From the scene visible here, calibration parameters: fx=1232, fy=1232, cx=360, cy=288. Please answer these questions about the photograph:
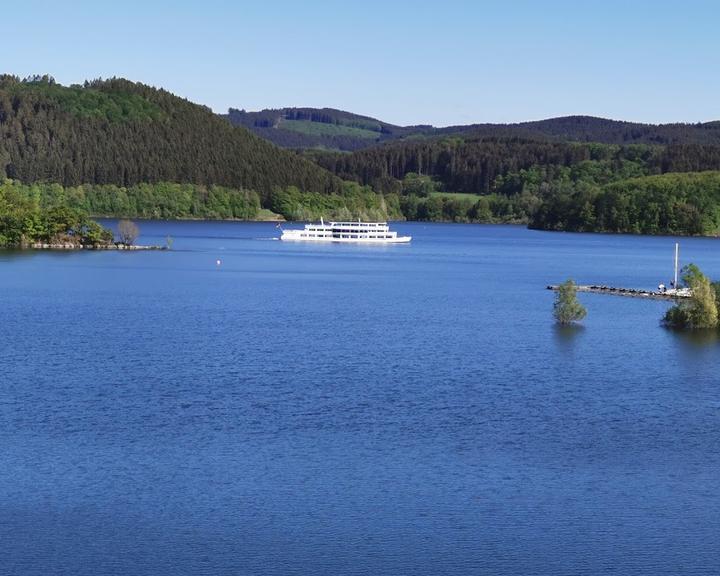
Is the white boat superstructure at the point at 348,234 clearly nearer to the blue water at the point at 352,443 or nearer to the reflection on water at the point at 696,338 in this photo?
the blue water at the point at 352,443

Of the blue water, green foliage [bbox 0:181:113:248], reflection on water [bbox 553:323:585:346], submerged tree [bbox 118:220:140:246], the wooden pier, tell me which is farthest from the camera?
submerged tree [bbox 118:220:140:246]

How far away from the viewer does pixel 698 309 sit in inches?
2271

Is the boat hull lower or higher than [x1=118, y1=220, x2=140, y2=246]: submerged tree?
lower

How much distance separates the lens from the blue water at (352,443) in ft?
72.2

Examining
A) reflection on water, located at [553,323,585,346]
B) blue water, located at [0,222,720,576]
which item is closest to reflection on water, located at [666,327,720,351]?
blue water, located at [0,222,720,576]

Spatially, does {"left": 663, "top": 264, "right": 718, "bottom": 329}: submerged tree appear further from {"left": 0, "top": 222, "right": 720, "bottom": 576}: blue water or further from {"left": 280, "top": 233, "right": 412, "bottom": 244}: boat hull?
{"left": 280, "top": 233, "right": 412, "bottom": 244}: boat hull

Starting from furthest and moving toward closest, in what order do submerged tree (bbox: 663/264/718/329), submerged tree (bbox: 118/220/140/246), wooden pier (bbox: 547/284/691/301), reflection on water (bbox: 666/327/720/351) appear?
submerged tree (bbox: 118/220/140/246), wooden pier (bbox: 547/284/691/301), submerged tree (bbox: 663/264/718/329), reflection on water (bbox: 666/327/720/351)

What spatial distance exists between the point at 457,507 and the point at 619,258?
10769 cm

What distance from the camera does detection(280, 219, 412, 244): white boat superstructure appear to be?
16312 cm

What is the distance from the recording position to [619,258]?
129 meters

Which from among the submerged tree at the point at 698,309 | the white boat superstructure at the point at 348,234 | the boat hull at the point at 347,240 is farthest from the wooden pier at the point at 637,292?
the white boat superstructure at the point at 348,234

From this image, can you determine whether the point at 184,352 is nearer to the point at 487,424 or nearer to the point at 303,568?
the point at 487,424

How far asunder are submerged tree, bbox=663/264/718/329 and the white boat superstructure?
103m

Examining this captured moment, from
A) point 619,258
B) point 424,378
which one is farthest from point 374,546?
point 619,258
